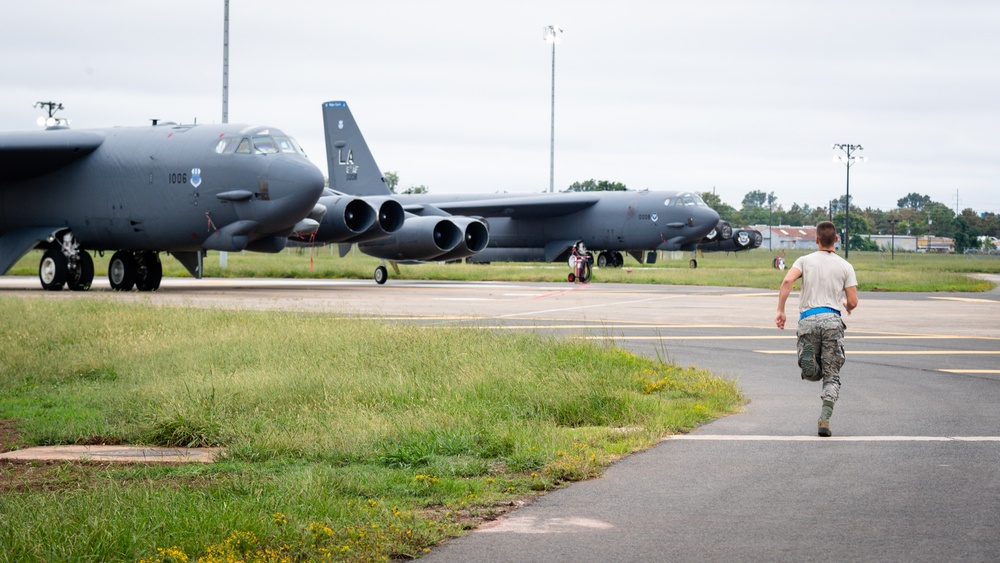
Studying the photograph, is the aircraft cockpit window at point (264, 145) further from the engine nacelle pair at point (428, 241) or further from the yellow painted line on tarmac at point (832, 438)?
the yellow painted line on tarmac at point (832, 438)

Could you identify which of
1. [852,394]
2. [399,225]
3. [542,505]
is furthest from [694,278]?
[542,505]

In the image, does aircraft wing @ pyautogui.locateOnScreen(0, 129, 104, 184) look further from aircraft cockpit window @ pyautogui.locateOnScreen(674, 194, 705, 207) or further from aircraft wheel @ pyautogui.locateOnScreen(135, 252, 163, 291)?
Result: aircraft cockpit window @ pyautogui.locateOnScreen(674, 194, 705, 207)

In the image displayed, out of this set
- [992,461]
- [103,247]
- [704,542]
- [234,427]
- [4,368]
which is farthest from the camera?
[103,247]

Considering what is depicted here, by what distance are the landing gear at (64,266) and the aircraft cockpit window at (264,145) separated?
5920 millimetres

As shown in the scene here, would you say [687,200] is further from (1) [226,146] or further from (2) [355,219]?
(1) [226,146]

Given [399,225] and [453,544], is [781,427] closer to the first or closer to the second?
[453,544]

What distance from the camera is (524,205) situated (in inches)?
1772

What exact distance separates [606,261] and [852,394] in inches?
1610

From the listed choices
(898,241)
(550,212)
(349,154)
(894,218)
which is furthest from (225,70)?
(898,241)

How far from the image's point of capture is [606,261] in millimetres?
51750

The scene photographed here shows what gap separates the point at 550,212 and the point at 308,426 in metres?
38.0

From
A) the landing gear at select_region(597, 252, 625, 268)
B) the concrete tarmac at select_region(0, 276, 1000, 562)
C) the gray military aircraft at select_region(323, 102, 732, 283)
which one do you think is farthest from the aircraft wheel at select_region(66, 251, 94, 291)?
the landing gear at select_region(597, 252, 625, 268)

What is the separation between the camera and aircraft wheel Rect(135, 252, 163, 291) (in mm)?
29500

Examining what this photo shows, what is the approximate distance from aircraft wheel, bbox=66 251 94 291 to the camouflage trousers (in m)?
23.6
